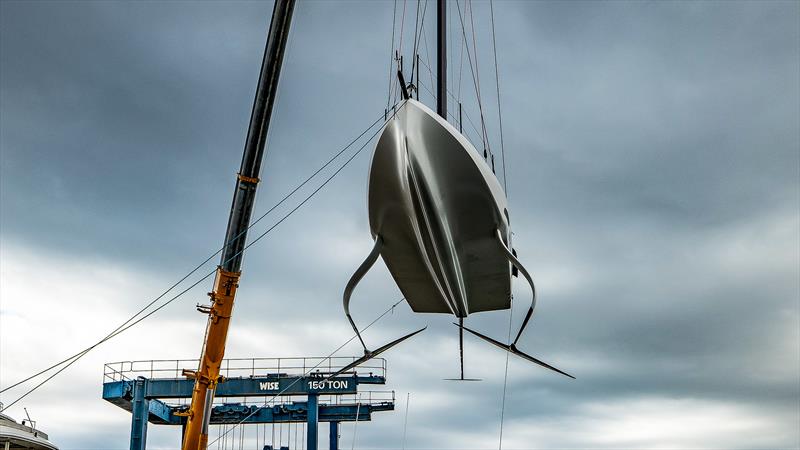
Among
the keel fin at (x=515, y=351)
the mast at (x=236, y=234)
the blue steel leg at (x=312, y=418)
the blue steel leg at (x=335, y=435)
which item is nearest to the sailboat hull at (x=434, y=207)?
the keel fin at (x=515, y=351)

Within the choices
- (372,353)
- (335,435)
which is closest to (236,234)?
(372,353)

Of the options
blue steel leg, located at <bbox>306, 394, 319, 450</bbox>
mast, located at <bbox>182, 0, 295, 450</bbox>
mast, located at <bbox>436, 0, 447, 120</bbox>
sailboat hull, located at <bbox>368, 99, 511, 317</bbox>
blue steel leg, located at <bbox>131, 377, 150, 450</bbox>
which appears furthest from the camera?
blue steel leg, located at <bbox>306, 394, 319, 450</bbox>

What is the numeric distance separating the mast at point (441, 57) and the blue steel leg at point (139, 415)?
64.8ft

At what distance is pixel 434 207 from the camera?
9508 mm

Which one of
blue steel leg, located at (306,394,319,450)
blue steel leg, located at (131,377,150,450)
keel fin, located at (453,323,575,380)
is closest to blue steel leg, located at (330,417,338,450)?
blue steel leg, located at (306,394,319,450)

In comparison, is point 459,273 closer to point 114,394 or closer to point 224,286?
point 224,286

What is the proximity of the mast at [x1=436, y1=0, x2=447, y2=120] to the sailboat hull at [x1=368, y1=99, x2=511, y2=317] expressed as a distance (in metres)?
1.97

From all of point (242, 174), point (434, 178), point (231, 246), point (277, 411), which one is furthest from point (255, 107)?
point (277, 411)

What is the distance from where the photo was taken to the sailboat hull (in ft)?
30.0

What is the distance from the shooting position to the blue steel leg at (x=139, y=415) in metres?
25.5

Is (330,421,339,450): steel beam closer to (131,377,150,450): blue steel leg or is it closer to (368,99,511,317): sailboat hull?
(131,377,150,450): blue steel leg

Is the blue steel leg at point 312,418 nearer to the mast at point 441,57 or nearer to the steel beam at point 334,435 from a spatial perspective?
the steel beam at point 334,435

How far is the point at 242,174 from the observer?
15422 mm

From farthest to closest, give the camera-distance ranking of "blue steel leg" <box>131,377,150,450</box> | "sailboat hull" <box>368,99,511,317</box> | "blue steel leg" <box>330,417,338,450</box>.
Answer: "blue steel leg" <box>330,417,338,450</box>
"blue steel leg" <box>131,377,150,450</box>
"sailboat hull" <box>368,99,511,317</box>
